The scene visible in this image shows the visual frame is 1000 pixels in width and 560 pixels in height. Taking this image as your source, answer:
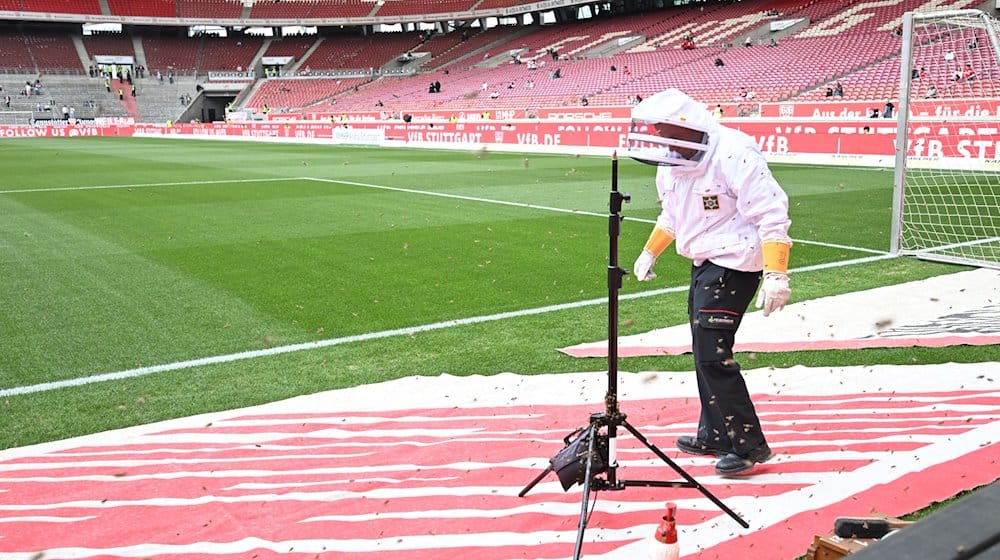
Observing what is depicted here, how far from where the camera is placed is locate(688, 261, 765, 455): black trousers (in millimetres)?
3654

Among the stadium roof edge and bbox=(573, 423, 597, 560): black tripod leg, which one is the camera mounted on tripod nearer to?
bbox=(573, 423, 597, 560): black tripod leg

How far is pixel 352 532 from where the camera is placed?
3.27m

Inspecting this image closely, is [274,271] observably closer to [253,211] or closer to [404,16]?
[253,211]

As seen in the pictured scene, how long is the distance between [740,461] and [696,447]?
0.28 meters

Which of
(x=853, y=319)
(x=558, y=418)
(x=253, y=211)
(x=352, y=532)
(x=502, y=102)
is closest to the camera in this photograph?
(x=352, y=532)

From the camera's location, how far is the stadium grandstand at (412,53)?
129ft

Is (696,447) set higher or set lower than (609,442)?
lower

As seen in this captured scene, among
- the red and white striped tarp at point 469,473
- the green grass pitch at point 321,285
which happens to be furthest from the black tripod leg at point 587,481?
the green grass pitch at point 321,285

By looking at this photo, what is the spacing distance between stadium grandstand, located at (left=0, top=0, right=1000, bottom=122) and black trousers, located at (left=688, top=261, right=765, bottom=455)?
31.8 metres

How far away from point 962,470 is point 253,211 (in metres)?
11.4

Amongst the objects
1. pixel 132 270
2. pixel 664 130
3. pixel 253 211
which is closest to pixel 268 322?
pixel 132 270

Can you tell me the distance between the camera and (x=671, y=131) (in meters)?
3.52

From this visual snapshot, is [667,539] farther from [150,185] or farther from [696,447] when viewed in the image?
[150,185]

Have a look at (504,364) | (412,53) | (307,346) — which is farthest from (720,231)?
(412,53)
